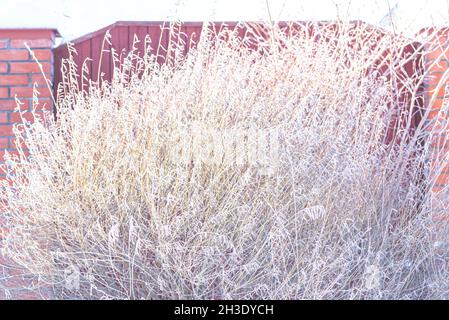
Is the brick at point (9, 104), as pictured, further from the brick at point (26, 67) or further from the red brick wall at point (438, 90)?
the red brick wall at point (438, 90)

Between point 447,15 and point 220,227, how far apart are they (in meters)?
2.21

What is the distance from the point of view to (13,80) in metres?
4.66

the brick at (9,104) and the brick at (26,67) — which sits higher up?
the brick at (26,67)

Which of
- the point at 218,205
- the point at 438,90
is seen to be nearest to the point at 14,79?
the point at 218,205

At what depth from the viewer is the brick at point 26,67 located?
4668mm

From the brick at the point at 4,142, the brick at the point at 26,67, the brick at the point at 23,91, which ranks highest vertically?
the brick at the point at 26,67

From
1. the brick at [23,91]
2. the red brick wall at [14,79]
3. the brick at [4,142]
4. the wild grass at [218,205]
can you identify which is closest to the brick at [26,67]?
the red brick wall at [14,79]

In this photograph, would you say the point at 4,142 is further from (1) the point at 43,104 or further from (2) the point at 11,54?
(2) the point at 11,54

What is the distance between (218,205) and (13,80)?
1.81 metres

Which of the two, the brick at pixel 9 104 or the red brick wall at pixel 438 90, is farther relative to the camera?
the brick at pixel 9 104

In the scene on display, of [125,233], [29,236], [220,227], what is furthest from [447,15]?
[29,236]

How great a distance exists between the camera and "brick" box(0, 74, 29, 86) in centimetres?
465

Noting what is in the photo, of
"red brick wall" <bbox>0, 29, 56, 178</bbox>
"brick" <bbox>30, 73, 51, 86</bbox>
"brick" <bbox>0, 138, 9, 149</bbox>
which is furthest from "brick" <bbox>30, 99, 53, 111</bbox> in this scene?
"brick" <bbox>0, 138, 9, 149</bbox>

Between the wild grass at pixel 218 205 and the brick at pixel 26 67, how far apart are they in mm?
836
